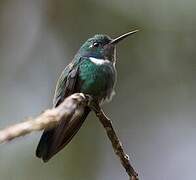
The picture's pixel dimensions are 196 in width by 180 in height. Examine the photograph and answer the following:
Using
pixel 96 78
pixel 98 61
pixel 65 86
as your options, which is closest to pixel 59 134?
pixel 65 86

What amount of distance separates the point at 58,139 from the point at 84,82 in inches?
18.7

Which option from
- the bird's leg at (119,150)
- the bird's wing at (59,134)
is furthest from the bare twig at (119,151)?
the bird's wing at (59,134)

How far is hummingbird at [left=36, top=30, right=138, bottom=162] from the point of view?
2.97 metres

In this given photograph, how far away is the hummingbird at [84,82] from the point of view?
2975mm

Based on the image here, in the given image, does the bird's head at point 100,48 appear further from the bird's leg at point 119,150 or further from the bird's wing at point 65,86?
the bird's leg at point 119,150

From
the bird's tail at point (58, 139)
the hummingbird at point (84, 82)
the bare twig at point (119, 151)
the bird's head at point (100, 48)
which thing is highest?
the bird's head at point (100, 48)

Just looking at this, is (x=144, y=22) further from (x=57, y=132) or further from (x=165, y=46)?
(x=57, y=132)

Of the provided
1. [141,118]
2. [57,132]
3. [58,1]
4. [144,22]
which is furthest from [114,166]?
[57,132]

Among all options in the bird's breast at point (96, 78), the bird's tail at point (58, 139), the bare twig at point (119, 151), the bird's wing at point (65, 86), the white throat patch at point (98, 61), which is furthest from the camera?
the white throat patch at point (98, 61)

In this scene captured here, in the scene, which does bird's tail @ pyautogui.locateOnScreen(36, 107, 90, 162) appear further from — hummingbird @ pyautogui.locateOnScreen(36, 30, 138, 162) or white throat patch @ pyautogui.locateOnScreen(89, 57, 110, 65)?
white throat patch @ pyautogui.locateOnScreen(89, 57, 110, 65)

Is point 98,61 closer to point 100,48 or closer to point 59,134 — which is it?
point 100,48

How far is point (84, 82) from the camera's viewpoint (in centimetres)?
333

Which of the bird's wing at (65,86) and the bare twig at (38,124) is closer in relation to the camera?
the bare twig at (38,124)

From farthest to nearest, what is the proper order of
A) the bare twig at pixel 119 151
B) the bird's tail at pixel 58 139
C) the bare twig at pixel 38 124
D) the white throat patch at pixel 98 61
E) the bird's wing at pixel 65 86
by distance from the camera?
the white throat patch at pixel 98 61
the bird's wing at pixel 65 86
the bird's tail at pixel 58 139
the bare twig at pixel 119 151
the bare twig at pixel 38 124
